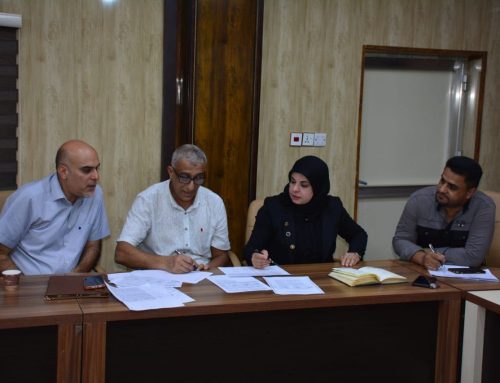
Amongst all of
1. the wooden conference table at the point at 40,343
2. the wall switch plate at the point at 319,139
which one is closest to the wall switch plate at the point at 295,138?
the wall switch plate at the point at 319,139

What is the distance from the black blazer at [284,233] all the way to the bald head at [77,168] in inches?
34.0

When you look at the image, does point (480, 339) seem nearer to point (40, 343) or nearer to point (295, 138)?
point (40, 343)

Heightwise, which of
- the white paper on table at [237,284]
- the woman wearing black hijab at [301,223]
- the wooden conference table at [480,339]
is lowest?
the wooden conference table at [480,339]

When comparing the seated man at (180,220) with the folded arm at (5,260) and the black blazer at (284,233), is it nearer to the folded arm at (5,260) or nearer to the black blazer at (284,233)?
the black blazer at (284,233)

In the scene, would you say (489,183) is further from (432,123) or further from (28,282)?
(28,282)

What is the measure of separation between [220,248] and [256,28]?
1.72 meters

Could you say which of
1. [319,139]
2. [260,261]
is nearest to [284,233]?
[260,261]

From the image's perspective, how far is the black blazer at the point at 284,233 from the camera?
10.3ft

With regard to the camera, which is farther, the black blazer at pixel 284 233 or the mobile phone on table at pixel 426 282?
the black blazer at pixel 284 233

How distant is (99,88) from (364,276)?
2407mm

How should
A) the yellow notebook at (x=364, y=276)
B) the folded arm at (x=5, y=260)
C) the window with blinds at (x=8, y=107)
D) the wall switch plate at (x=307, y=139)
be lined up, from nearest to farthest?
the yellow notebook at (x=364, y=276) → the folded arm at (x=5, y=260) → the window with blinds at (x=8, y=107) → the wall switch plate at (x=307, y=139)

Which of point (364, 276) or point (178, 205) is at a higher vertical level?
point (178, 205)

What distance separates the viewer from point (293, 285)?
8.30 feet

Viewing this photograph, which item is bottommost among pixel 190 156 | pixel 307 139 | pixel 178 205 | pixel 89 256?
pixel 89 256
